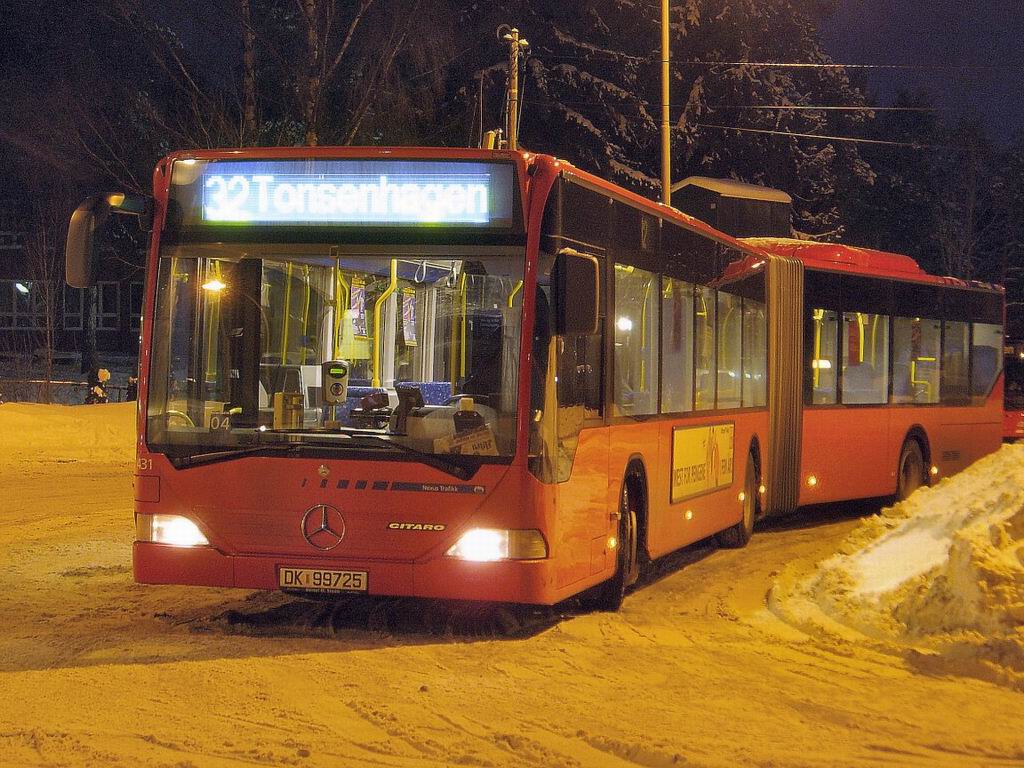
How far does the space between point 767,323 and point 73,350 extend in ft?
159

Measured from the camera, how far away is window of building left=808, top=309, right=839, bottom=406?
17594 millimetres

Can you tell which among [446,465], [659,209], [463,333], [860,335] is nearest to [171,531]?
[446,465]

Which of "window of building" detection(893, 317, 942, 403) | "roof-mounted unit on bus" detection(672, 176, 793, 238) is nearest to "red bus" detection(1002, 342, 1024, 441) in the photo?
"window of building" detection(893, 317, 942, 403)

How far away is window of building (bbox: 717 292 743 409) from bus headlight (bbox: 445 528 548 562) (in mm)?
5418

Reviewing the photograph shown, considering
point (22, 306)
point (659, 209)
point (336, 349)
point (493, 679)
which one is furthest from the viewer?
point (22, 306)

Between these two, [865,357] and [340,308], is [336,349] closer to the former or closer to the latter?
[340,308]

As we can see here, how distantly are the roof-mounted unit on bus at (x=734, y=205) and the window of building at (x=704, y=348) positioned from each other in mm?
26680

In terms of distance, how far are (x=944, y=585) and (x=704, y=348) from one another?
14.3 ft

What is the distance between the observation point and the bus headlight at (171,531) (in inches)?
362

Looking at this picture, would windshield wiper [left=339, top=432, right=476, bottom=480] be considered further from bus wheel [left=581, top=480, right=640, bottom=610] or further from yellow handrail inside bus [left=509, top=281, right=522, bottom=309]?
bus wheel [left=581, top=480, right=640, bottom=610]

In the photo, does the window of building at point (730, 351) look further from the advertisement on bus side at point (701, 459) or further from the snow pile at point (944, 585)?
the snow pile at point (944, 585)

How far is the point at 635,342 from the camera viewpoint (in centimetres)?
1095

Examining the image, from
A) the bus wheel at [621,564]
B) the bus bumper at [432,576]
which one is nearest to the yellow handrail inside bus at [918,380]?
the bus wheel at [621,564]

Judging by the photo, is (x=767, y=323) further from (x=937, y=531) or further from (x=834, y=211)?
(x=834, y=211)
